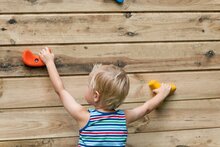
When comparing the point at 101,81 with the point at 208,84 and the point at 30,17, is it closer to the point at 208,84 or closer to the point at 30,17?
the point at 30,17

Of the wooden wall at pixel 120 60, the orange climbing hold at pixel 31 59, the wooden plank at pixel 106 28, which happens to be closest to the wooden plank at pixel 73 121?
the wooden wall at pixel 120 60

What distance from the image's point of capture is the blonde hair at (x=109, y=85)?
5.75 ft

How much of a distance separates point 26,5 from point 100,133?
2.29 feet

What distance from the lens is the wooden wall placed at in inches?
77.5

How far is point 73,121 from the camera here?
81.8 inches

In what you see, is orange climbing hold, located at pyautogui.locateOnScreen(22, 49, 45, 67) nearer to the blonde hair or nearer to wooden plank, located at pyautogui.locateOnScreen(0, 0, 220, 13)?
wooden plank, located at pyautogui.locateOnScreen(0, 0, 220, 13)

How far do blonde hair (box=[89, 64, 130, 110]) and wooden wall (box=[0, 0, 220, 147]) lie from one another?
11.7 inches

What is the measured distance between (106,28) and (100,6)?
0.37 feet

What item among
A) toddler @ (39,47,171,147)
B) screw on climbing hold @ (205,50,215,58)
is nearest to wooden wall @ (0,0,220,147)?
screw on climbing hold @ (205,50,215,58)

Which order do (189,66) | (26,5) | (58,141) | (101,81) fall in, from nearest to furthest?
(101,81)
(26,5)
(58,141)
(189,66)

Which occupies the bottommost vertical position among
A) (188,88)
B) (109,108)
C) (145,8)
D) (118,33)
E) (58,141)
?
(58,141)

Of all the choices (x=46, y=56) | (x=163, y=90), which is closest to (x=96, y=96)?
(x=46, y=56)

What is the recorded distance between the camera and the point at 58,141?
2084mm

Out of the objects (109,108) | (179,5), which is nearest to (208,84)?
(179,5)
